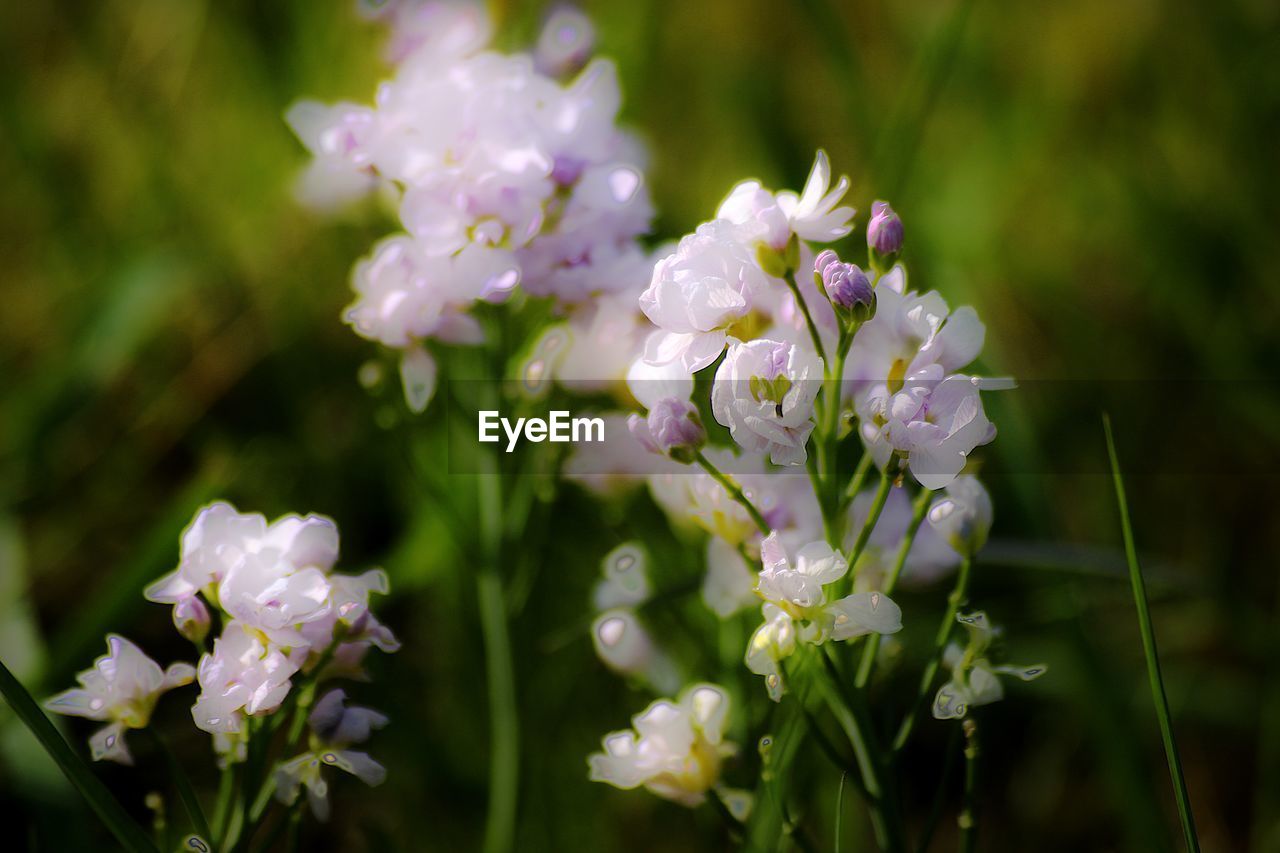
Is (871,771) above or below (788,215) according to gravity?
below

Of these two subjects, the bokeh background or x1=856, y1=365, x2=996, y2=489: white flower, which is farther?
the bokeh background

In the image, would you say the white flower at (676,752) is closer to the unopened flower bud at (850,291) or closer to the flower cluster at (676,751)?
the flower cluster at (676,751)

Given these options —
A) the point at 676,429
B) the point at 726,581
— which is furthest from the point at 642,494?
the point at 676,429

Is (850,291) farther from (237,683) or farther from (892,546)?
(237,683)

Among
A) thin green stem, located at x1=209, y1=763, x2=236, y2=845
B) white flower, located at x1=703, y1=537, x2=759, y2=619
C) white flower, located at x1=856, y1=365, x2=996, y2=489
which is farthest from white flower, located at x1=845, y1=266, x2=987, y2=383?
thin green stem, located at x1=209, y1=763, x2=236, y2=845

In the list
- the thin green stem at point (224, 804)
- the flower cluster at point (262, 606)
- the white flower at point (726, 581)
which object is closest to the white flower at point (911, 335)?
the white flower at point (726, 581)

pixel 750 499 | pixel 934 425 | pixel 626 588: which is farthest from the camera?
pixel 626 588

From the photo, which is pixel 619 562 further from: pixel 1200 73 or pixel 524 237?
pixel 1200 73

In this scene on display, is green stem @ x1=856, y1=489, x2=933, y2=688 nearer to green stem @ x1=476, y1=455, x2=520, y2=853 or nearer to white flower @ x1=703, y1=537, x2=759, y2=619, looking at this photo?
white flower @ x1=703, y1=537, x2=759, y2=619
